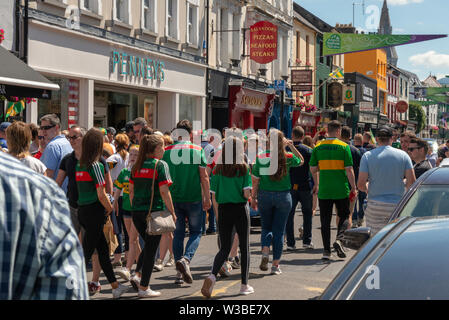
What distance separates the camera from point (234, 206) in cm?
765

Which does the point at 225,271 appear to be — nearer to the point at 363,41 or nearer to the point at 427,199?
the point at 427,199

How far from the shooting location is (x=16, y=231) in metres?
1.62

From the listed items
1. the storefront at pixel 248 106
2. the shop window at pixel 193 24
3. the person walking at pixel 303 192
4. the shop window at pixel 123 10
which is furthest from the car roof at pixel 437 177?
the storefront at pixel 248 106

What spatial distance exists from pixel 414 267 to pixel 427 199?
2546mm

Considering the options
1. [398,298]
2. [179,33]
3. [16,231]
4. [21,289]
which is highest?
[179,33]

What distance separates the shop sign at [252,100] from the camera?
28.2 m

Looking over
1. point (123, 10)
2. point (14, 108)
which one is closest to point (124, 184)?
point (14, 108)

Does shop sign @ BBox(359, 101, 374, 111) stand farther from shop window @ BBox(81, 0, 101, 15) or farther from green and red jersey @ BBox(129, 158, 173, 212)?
green and red jersey @ BBox(129, 158, 173, 212)

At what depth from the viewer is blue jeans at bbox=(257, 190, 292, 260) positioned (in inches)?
353

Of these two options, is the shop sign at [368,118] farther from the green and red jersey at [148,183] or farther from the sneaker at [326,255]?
the green and red jersey at [148,183]

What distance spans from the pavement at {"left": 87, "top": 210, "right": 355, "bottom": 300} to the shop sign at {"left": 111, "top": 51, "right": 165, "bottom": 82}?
945cm

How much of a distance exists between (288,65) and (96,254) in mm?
29282
